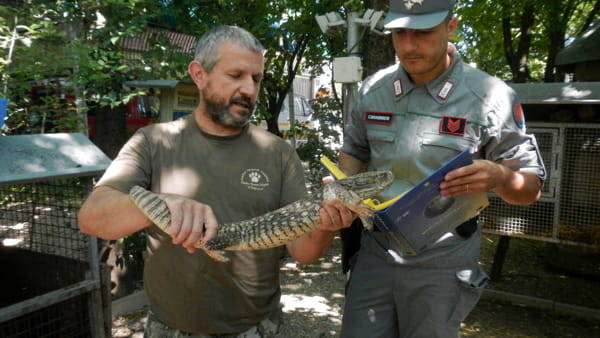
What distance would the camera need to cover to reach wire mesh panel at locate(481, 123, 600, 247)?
5254mm

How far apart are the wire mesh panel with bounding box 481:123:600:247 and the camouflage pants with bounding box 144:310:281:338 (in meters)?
4.16

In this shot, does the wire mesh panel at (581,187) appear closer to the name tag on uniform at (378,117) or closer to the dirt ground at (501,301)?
the dirt ground at (501,301)

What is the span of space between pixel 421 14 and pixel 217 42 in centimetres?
124

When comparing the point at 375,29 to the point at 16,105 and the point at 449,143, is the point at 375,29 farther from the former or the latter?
A: the point at 16,105

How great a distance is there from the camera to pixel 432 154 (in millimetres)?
2697

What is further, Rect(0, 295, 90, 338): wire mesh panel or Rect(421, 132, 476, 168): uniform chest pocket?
Rect(0, 295, 90, 338): wire mesh panel

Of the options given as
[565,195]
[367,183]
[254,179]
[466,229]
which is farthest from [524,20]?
[254,179]

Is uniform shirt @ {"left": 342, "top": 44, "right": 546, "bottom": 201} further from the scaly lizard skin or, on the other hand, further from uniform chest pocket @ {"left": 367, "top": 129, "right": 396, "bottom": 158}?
the scaly lizard skin

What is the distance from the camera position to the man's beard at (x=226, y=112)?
2271 millimetres

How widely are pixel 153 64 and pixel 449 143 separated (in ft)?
16.0

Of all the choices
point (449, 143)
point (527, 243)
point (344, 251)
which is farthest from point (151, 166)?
point (527, 243)

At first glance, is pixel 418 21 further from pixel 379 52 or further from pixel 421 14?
pixel 379 52

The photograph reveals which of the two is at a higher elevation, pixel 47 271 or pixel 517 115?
pixel 517 115

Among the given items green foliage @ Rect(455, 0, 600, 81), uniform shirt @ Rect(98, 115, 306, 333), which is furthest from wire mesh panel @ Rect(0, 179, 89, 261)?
green foliage @ Rect(455, 0, 600, 81)
